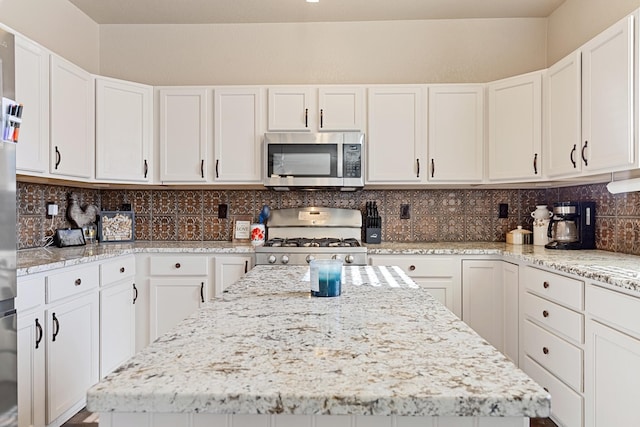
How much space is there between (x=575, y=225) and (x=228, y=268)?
Result: 2.46 metres

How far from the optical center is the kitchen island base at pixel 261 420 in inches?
27.2

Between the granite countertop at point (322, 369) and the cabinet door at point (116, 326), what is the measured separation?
1837mm

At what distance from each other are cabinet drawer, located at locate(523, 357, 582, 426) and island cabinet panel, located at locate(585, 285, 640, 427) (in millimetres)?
72

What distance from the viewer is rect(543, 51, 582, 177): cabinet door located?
2455 millimetres

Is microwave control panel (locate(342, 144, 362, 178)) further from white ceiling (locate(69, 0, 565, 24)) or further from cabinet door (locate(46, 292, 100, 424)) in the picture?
cabinet door (locate(46, 292, 100, 424))

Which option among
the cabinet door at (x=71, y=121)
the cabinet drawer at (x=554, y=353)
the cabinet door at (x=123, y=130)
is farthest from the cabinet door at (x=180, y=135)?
the cabinet drawer at (x=554, y=353)

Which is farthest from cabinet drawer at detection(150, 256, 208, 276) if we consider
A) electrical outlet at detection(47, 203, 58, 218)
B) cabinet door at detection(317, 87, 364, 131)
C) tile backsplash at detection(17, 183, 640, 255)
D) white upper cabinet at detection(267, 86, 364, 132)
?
cabinet door at detection(317, 87, 364, 131)

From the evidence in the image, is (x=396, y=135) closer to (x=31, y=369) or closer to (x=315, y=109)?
(x=315, y=109)

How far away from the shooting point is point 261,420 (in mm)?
701

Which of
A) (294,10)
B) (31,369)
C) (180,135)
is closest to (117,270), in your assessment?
(31,369)

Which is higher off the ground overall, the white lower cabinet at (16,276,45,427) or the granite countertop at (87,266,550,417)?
the granite countertop at (87,266,550,417)

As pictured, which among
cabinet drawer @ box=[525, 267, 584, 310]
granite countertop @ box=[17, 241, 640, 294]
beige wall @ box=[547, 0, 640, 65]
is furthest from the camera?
beige wall @ box=[547, 0, 640, 65]

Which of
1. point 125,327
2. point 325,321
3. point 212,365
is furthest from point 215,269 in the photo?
point 212,365

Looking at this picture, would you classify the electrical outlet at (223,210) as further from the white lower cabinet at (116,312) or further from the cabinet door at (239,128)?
the white lower cabinet at (116,312)
